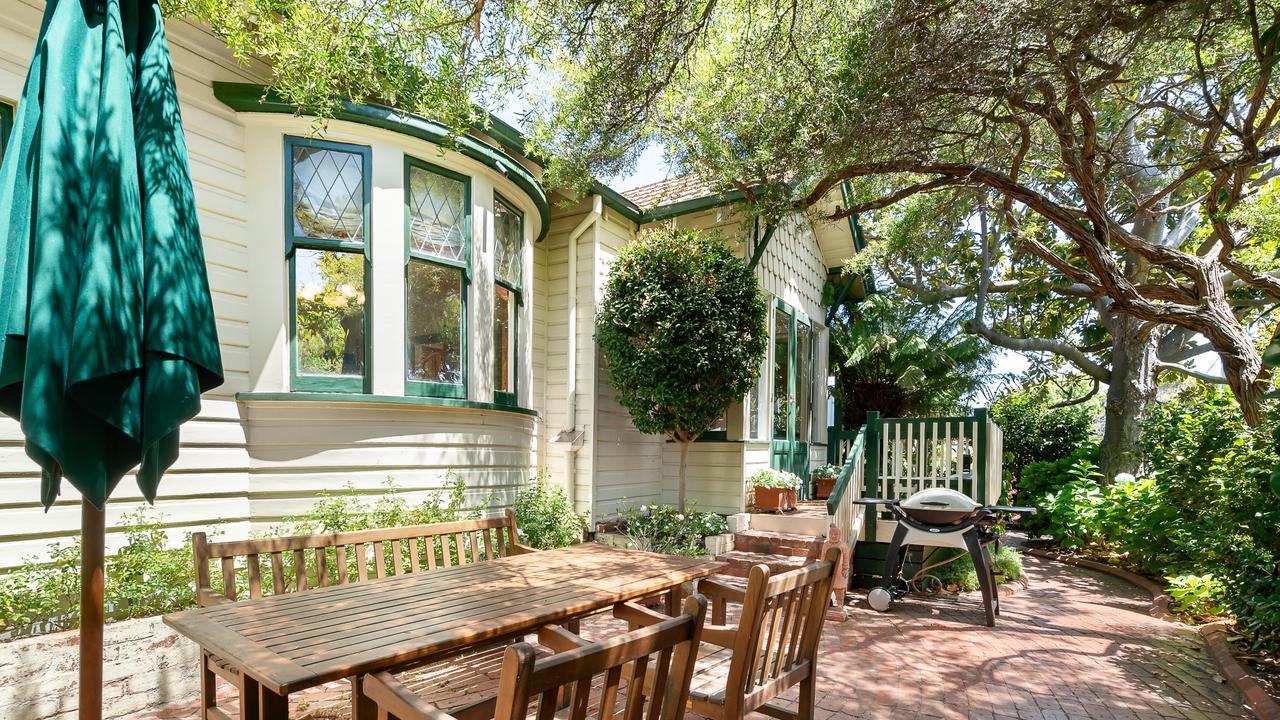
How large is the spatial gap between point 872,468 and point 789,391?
7.78ft

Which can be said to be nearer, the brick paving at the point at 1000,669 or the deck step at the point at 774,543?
the brick paving at the point at 1000,669

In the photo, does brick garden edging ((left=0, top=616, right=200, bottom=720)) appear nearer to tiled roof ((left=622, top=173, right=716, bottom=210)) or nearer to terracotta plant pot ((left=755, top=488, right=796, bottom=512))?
terracotta plant pot ((left=755, top=488, right=796, bottom=512))

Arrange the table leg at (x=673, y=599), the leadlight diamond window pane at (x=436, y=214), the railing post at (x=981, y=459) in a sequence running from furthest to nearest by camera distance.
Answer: the railing post at (x=981, y=459)
the leadlight diamond window pane at (x=436, y=214)
the table leg at (x=673, y=599)

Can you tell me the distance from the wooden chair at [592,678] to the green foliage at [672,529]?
467 cm

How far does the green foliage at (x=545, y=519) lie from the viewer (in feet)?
19.7

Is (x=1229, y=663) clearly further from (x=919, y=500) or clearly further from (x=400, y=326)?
(x=400, y=326)

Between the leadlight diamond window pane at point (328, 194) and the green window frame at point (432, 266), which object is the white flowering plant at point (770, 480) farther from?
the leadlight diamond window pane at point (328, 194)

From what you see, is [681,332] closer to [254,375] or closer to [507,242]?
[507,242]

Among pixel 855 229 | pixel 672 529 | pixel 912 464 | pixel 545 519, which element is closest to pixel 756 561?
pixel 672 529

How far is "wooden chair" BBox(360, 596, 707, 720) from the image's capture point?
4.54ft

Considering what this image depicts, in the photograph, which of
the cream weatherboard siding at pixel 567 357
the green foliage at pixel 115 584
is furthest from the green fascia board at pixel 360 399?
the cream weatherboard siding at pixel 567 357

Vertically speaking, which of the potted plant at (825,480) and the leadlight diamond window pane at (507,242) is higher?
the leadlight diamond window pane at (507,242)

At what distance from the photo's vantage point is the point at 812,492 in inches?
394

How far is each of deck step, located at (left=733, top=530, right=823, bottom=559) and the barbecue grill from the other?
919 mm
